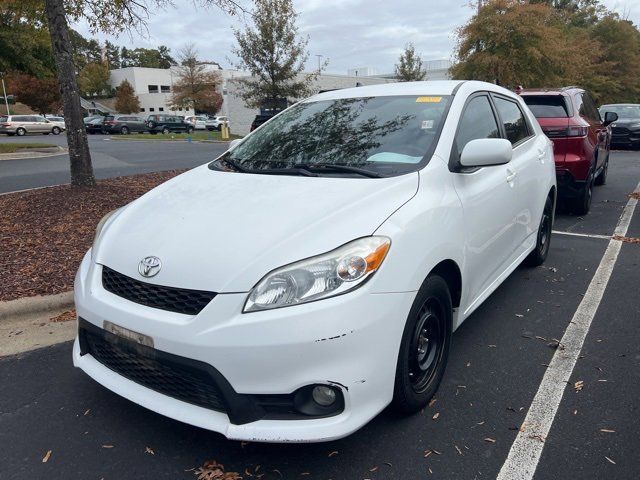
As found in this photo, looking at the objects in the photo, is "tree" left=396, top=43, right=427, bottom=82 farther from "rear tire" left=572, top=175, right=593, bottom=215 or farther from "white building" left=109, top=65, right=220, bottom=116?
"white building" left=109, top=65, right=220, bottom=116

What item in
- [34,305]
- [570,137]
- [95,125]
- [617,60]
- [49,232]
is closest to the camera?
[34,305]

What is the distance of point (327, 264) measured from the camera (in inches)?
90.2

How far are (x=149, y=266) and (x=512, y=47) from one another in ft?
61.6

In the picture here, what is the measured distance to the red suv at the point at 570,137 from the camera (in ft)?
23.3

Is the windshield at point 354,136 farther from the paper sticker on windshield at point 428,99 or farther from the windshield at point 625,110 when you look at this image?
the windshield at point 625,110

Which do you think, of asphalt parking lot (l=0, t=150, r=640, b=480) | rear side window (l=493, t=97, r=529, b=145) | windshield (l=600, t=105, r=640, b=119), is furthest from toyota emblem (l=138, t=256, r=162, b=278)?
windshield (l=600, t=105, r=640, b=119)

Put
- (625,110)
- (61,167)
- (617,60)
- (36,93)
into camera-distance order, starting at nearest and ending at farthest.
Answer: (61,167)
(625,110)
(617,60)
(36,93)

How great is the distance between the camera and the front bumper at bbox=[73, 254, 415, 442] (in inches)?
85.0

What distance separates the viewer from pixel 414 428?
271cm

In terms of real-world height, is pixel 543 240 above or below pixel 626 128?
below

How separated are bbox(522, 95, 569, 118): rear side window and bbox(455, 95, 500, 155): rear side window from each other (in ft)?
12.6

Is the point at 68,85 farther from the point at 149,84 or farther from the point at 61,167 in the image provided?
the point at 149,84

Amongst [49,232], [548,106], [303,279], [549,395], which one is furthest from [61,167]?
[549,395]

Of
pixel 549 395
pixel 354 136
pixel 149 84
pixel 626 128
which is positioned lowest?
pixel 549 395
